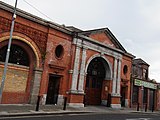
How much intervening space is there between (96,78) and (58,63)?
5873 millimetres

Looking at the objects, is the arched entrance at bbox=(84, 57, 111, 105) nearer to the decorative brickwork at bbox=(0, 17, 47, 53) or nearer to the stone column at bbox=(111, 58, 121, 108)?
the stone column at bbox=(111, 58, 121, 108)

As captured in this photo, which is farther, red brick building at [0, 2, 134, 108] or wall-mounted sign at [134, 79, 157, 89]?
wall-mounted sign at [134, 79, 157, 89]

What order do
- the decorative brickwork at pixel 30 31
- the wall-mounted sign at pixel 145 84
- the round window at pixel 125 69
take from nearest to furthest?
the decorative brickwork at pixel 30 31 → the round window at pixel 125 69 → the wall-mounted sign at pixel 145 84

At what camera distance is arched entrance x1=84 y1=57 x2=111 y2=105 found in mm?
20692

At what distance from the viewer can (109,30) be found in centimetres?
2159

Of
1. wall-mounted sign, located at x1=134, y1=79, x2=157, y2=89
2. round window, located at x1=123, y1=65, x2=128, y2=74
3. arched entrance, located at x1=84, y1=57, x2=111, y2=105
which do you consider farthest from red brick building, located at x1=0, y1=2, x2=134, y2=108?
wall-mounted sign, located at x1=134, y1=79, x2=157, y2=89

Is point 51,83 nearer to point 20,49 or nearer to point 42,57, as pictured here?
point 42,57

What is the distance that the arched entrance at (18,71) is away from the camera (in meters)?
14.1

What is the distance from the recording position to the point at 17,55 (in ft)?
48.7

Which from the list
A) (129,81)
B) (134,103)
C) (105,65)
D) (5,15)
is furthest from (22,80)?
(134,103)

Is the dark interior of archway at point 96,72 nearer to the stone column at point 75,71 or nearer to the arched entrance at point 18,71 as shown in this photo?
the stone column at point 75,71

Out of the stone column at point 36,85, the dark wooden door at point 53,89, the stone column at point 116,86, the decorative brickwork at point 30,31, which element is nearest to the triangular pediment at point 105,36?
the stone column at point 116,86

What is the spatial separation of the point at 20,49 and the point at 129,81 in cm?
1416

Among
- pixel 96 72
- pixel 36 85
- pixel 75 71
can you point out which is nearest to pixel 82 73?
pixel 75 71
